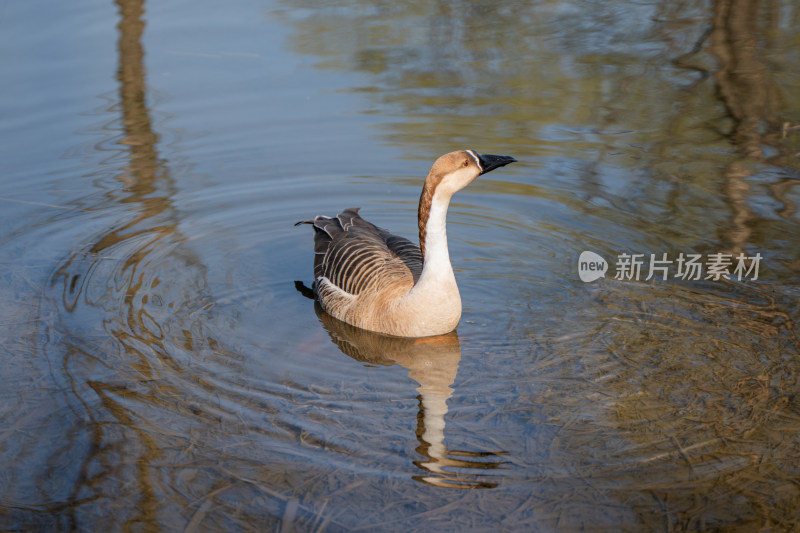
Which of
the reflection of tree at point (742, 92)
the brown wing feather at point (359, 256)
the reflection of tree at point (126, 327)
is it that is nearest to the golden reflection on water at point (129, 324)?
the reflection of tree at point (126, 327)

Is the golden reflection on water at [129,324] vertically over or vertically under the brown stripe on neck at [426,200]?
under

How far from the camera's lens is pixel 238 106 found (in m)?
12.2

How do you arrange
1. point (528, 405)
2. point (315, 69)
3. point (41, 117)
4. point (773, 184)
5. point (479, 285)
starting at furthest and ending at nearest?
point (315, 69)
point (41, 117)
point (773, 184)
point (479, 285)
point (528, 405)

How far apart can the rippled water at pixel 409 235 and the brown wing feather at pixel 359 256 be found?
1.36 feet

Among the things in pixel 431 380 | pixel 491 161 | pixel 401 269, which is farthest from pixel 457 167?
pixel 431 380

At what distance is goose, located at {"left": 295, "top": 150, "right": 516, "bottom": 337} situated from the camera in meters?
6.35

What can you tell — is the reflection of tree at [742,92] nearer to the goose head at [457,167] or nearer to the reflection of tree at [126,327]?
the goose head at [457,167]

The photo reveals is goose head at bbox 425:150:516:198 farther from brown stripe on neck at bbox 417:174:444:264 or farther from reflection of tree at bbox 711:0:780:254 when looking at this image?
reflection of tree at bbox 711:0:780:254

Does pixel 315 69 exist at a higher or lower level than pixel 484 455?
higher

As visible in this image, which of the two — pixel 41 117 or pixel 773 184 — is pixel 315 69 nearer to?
pixel 41 117

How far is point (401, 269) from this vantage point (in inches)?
283

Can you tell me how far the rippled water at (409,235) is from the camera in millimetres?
4840

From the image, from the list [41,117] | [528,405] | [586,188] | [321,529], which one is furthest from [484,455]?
[41,117]

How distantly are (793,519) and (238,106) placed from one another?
382 inches
